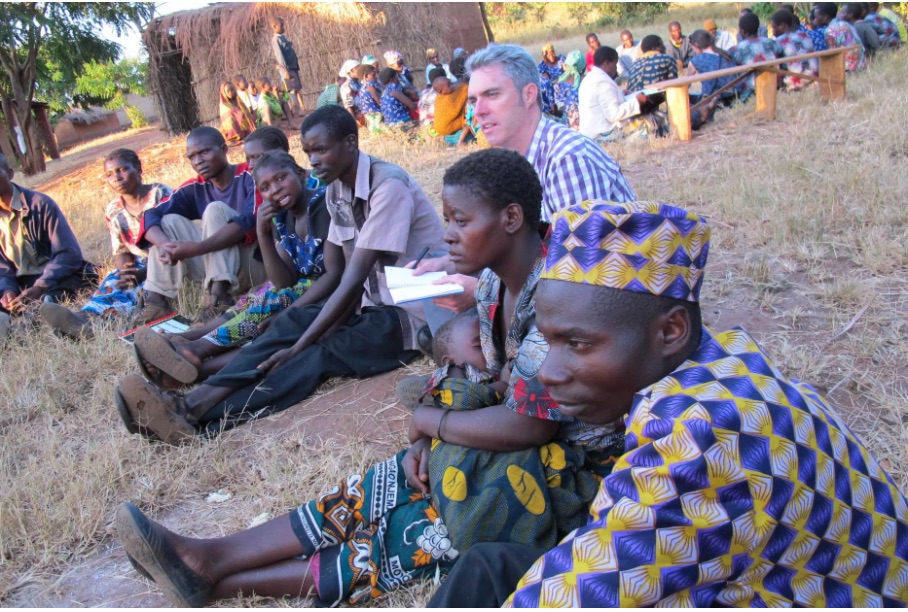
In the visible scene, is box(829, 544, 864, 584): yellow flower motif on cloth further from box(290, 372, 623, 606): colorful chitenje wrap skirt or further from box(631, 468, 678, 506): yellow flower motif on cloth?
box(290, 372, 623, 606): colorful chitenje wrap skirt

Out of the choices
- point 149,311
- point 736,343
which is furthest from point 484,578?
point 149,311

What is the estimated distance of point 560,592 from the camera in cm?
115

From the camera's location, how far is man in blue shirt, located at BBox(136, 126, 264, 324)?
15.1 feet

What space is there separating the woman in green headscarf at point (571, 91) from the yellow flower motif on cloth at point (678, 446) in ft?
27.9

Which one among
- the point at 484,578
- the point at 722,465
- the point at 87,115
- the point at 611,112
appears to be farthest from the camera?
the point at 87,115

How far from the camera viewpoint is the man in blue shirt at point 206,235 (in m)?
4.60

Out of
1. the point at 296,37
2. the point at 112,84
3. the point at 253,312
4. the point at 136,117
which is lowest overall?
the point at 253,312

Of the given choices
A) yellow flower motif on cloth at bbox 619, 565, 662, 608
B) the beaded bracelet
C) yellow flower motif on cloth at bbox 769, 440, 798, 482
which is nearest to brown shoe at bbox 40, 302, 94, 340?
the beaded bracelet

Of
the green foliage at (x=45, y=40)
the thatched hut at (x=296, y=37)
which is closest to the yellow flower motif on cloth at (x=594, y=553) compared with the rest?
the thatched hut at (x=296, y=37)

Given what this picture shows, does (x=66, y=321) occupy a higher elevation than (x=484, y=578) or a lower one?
higher

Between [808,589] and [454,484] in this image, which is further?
[454,484]

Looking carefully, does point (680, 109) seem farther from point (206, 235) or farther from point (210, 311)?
point (210, 311)

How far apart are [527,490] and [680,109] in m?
6.00

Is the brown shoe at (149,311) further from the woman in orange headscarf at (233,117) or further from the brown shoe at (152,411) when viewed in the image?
the woman in orange headscarf at (233,117)
